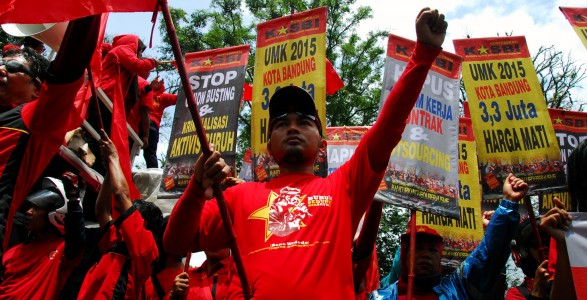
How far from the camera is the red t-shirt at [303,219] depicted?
229 cm

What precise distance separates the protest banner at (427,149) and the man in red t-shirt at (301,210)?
212cm

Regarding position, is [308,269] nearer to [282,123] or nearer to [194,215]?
[194,215]

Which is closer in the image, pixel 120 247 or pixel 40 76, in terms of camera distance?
pixel 40 76

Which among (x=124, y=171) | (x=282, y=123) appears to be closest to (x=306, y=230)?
(x=282, y=123)

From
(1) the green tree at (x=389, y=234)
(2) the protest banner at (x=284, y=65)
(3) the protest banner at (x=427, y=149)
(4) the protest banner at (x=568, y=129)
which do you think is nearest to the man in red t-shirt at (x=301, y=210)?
(3) the protest banner at (x=427, y=149)

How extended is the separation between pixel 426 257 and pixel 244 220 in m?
2.16

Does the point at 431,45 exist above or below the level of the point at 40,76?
below

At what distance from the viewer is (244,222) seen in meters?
2.55

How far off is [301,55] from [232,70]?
0.99 meters

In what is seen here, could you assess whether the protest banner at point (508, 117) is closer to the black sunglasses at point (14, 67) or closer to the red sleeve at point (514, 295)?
the red sleeve at point (514, 295)

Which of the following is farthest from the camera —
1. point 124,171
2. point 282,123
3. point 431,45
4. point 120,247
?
point 124,171

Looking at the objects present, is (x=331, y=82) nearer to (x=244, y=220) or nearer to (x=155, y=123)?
(x=155, y=123)

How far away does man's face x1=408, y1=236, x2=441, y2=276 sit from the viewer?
4211mm

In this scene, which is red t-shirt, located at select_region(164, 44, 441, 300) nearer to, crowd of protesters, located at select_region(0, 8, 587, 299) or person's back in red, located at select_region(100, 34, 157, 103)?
crowd of protesters, located at select_region(0, 8, 587, 299)
